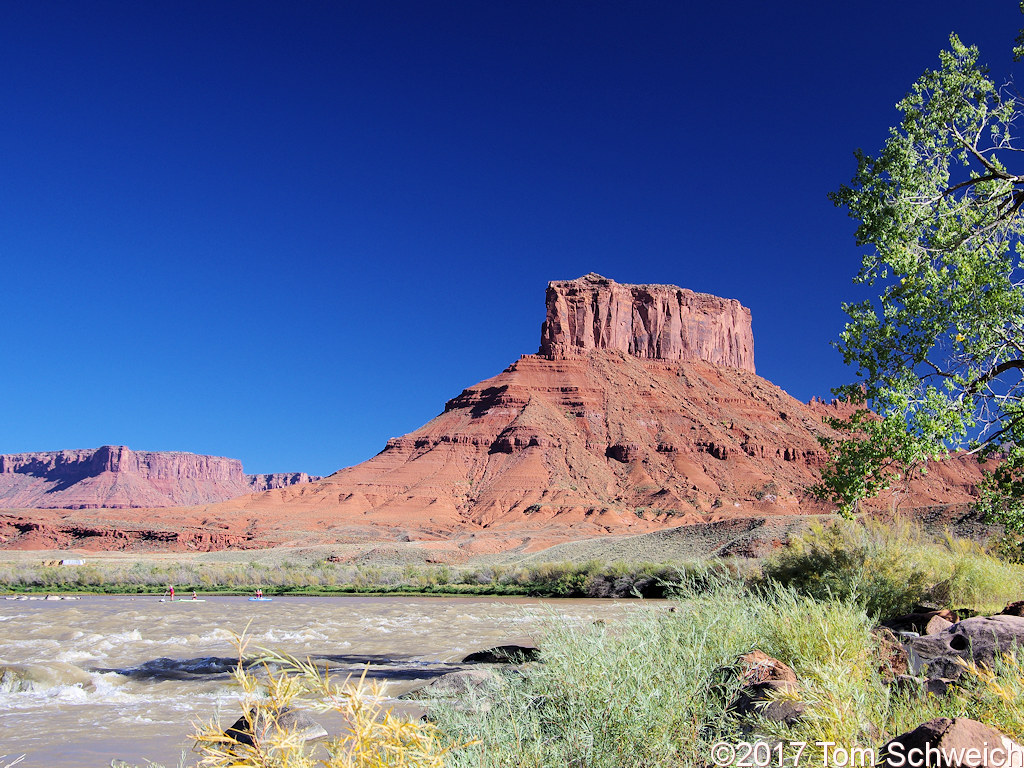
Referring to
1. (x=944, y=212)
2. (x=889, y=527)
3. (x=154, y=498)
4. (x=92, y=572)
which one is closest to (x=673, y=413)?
(x=92, y=572)

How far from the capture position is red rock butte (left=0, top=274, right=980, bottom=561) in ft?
243

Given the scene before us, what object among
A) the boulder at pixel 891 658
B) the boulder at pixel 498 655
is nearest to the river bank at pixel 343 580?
the boulder at pixel 498 655

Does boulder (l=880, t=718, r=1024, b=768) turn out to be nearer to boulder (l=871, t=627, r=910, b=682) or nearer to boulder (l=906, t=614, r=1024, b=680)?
boulder (l=871, t=627, r=910, b=682)

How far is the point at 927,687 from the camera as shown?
5832 millimetres

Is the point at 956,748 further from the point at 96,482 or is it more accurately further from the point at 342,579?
the point at 96,482

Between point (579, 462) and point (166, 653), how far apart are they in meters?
78.6

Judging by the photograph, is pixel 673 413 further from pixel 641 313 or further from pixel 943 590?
pixel 943 590

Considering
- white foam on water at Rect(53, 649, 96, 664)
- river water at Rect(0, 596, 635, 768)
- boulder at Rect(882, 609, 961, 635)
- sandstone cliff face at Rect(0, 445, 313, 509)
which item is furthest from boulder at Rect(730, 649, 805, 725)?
sandstone cliff face at Rect(0, 445, 313, 509)

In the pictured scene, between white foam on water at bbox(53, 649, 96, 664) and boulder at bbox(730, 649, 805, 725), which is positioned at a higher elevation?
boulder at bbox(730, 649, 805, 725)

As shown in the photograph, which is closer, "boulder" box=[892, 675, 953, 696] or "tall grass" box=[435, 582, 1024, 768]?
"tall grass" box=[435, 582, 1024, 768]

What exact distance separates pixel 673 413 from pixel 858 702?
101m

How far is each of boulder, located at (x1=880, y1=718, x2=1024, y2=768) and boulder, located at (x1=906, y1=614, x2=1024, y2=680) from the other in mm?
3248

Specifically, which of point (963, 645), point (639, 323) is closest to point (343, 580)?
point (963, 645)

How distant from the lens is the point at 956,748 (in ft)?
10.6
